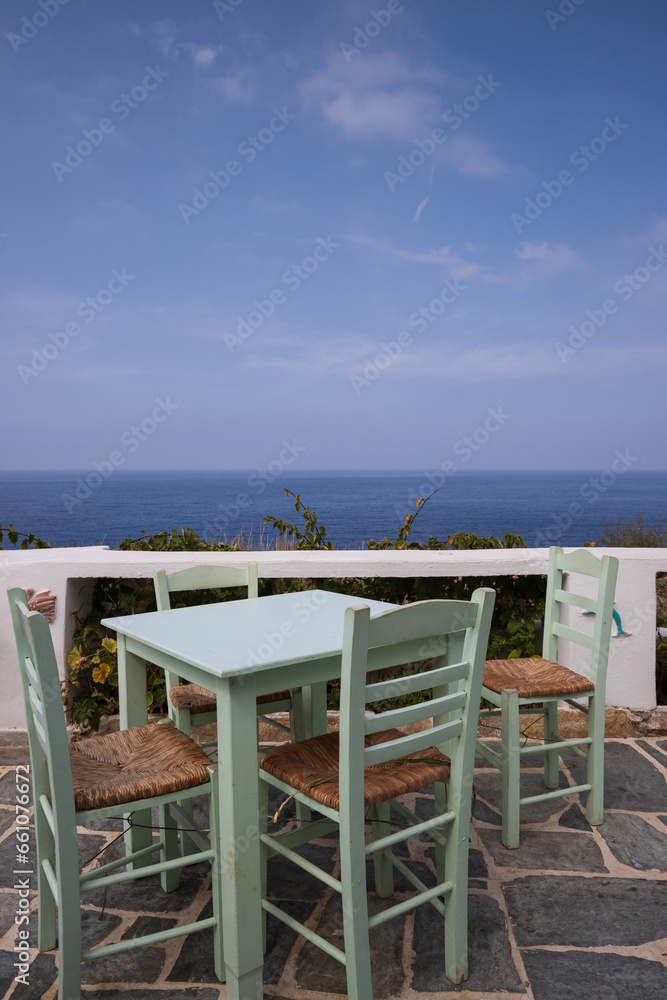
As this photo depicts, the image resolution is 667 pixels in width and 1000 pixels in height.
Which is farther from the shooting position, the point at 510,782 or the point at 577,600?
the point at 577,600

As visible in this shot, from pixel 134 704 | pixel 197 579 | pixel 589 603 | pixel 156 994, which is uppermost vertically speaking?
pixel 197 579

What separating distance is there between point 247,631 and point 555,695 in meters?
1.36

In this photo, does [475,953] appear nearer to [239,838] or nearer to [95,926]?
[239,838]

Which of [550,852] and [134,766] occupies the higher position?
[134,766]

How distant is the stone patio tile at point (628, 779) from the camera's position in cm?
283

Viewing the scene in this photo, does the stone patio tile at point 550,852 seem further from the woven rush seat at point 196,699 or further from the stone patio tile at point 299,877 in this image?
the woven rush seat at point 196,699

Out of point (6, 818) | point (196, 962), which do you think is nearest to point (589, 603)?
point (196, 962)

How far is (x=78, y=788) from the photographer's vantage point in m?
1.67

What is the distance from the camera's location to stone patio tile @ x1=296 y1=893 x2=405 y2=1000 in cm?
171

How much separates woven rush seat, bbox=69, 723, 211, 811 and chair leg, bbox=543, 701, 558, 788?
1761 mm

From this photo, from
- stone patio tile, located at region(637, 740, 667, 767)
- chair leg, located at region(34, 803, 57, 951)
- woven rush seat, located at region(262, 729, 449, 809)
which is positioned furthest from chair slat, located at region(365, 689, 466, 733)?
stone patio tile, located at region(637, 740, 667, 767)

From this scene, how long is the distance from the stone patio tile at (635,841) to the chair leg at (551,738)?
0.94 ft

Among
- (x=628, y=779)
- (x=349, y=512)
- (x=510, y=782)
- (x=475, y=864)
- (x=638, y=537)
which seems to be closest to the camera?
(x=475, y=864)

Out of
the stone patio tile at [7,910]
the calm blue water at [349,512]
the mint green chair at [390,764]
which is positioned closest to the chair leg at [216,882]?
the mint green chair at [390,764]
